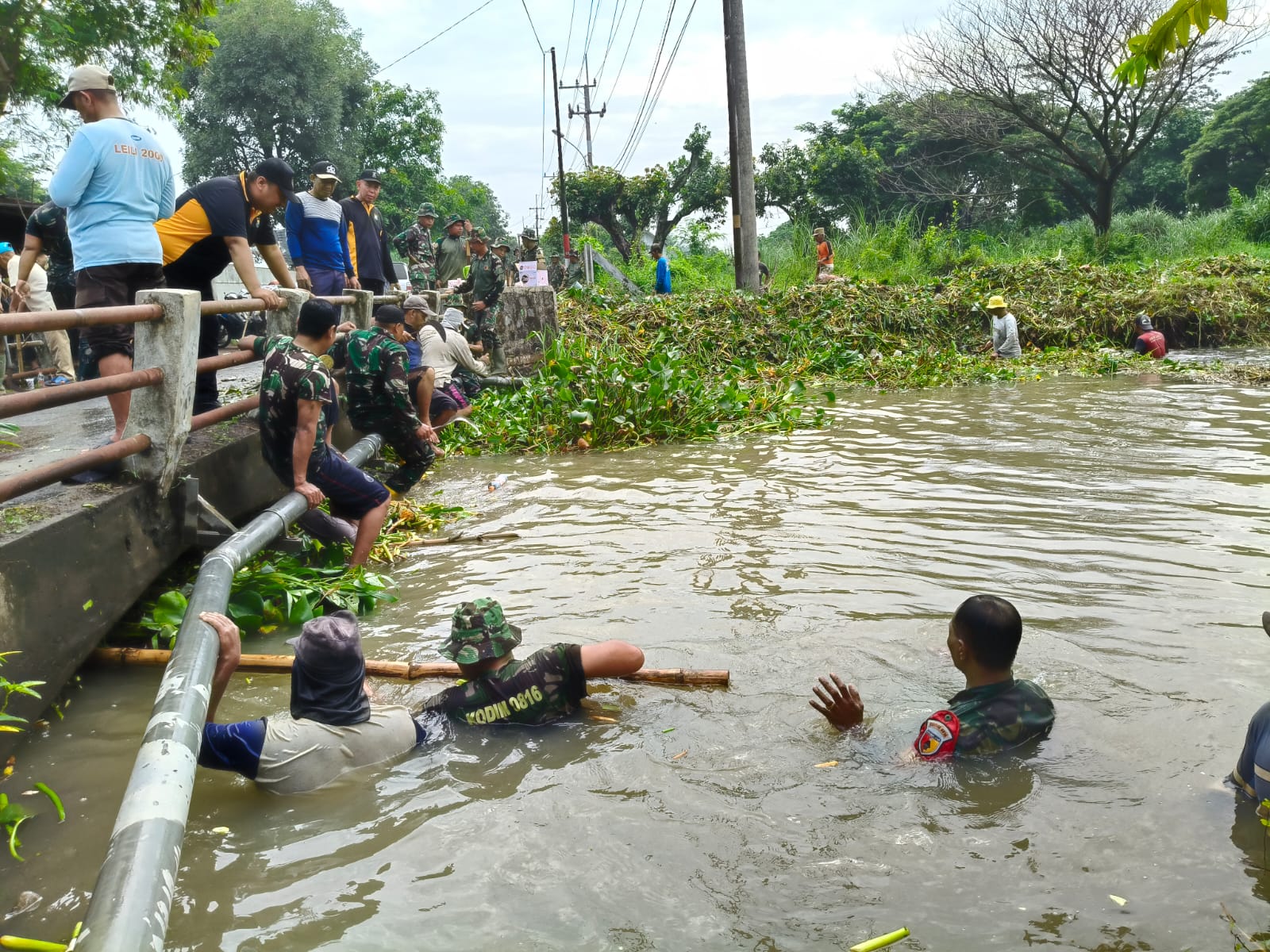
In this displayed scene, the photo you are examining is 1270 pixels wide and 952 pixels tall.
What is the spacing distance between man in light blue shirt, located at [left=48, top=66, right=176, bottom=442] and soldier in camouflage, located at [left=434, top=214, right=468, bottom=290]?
993 cm

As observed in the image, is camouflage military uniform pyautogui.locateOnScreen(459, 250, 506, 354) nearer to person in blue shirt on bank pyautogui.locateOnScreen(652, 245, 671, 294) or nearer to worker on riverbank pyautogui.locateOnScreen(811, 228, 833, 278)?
person in blue shirt on bank pyautogui.locateOnScreen(652, 245, 671, 294)

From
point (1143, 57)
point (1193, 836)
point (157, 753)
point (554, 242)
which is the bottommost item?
point (1193, 836)

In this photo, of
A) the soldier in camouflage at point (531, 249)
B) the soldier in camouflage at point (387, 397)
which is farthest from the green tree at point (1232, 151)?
the soldier in camouflage at point (387, 397)

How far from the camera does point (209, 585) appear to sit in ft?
13.6

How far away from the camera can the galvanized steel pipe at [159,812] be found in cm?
230

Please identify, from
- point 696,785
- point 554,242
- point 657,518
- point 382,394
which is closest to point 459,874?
point 696,785

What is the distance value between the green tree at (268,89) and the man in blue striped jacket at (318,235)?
110 ft

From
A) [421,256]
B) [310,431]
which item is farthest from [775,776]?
[421,256]

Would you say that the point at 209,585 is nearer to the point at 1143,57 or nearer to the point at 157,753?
the point at 157,753

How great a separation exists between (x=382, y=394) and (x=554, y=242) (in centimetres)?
4321

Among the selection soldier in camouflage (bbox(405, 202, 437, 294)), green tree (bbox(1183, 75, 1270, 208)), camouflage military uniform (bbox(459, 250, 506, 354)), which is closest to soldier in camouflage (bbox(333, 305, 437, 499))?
camouflage military uniform (bbox(459, 250, 506, 354))

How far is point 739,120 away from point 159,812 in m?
14.9

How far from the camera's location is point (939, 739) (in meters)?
3.76

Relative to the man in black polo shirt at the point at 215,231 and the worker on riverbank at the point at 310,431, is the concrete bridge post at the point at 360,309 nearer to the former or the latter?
the man in black polo shirt at the point at 215,231
